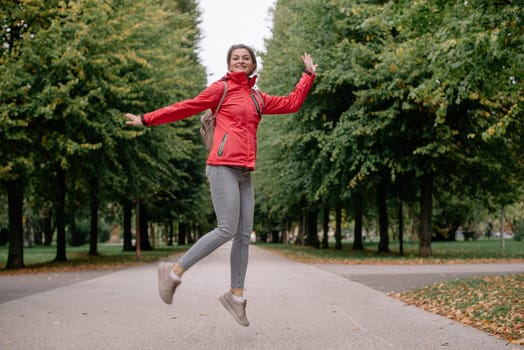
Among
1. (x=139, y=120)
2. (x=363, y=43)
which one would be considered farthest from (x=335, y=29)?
(x=139, y=120)

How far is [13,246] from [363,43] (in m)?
13.1

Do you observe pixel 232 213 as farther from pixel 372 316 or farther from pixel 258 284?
pixel 258 284

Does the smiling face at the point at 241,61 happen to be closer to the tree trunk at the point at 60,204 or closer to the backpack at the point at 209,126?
the backpack at the point at 209,126

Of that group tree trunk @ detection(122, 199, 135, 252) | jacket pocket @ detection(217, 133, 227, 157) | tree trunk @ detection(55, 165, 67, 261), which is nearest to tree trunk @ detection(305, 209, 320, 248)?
tree trunk @ detection(122, 199, 135, 252)

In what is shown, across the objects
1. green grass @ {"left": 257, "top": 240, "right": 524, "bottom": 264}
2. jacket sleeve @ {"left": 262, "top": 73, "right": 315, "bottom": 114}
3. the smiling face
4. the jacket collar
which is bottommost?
green grass @ {"left": 257, "top": 240, "right": 524, "bottom": 264}

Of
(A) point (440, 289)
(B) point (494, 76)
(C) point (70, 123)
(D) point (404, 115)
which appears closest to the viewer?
(A) point (440, 289)

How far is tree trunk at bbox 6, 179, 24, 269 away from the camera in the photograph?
58.5ft

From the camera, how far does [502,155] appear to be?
68.3 feet

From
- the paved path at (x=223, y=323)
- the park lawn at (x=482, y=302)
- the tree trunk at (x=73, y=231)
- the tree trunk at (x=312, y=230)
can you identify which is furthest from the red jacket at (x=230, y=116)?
the tree trunk at (x=312, y=230)

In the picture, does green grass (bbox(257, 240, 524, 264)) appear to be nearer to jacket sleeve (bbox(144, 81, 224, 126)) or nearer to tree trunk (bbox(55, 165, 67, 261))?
tree trunk (bbox(55, 165, 67, 261))

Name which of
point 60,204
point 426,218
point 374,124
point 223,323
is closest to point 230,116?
point 223,323

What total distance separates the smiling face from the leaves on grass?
3.22 metres

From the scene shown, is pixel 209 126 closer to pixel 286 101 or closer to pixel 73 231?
pixel 286 101

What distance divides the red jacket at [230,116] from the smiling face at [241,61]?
62 millimetres
